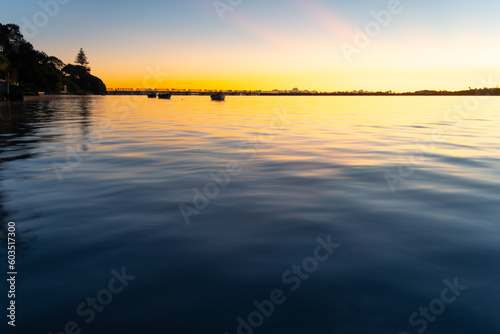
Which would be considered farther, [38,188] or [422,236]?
[38,188]

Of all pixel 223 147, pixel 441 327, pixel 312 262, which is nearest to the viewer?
pixel 441 327

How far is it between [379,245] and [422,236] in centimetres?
115

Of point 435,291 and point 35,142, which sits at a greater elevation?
point 435,291

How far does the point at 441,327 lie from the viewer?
4.58 metres

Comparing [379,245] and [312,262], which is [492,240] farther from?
[312,262]

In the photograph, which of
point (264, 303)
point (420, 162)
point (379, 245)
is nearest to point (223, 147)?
point (420, 162)

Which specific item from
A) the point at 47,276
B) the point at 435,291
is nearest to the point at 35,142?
the point at 47,276

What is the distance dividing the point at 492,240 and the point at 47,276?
Answer: 25.9 feet

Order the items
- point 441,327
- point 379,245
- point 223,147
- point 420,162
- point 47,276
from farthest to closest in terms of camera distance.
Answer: point 223,147, point 420,162, point 379,245, point 47,276, point 441,327

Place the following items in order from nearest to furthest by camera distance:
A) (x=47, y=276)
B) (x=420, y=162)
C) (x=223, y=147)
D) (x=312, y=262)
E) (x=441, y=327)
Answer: (x=441, y=327) → (x=47, y=276) → (x=312, y=262) → (x=420, y=162) → (x=223, y=147)

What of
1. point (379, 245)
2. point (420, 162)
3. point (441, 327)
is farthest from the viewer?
point (420, 162)

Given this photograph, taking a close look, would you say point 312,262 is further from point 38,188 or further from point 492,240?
point 38,188

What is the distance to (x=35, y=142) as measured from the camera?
2206cm

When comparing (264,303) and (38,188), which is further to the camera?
(38,188)
